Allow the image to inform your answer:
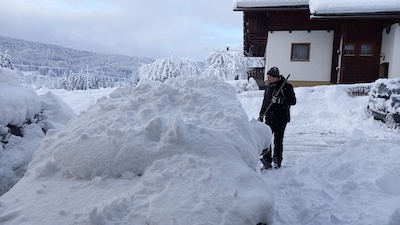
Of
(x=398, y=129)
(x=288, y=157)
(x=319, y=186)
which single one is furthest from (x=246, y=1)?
(x=319, y=186)

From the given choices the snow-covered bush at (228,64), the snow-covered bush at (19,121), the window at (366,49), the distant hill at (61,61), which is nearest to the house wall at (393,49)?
the window at (366,49)

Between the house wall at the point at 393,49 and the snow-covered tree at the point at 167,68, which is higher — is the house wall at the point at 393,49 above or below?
above

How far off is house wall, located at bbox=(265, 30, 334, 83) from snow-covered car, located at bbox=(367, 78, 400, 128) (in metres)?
8.73

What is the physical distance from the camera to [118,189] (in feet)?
7.13

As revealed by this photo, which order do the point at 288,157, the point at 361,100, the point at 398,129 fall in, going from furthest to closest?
the point at 361,100, the point at 398,129, the point at 288,157

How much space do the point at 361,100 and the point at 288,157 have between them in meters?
7.99

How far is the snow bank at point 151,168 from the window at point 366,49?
58.5 ft

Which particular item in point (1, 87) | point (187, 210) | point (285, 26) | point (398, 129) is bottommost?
point (398, 129)

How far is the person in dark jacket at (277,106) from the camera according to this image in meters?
5.50

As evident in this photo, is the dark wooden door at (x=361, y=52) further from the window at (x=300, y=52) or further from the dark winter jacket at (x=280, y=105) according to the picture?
the dark winter jacket at (x=280, y=105)

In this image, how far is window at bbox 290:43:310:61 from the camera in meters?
19.6

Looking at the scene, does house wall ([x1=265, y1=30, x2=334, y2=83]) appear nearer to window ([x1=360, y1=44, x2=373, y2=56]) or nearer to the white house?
the white house

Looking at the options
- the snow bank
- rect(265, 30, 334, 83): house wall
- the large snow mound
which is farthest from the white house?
the snow bank

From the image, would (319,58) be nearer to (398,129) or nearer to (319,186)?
(398,129)
